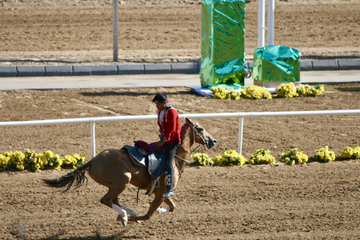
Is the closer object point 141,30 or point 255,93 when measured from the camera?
point 255,93

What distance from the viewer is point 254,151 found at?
28.5 ft

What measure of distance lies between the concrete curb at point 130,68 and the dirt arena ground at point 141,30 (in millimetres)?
1002

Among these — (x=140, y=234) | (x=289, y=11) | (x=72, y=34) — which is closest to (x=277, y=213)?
(x=140, y=234)

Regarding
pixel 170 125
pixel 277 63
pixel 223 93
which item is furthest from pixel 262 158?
pixel 277 63

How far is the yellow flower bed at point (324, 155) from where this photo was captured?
26.3ft

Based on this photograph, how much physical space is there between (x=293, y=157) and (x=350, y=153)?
3.62ft

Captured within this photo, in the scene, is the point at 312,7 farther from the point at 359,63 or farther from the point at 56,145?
the point at 56,145

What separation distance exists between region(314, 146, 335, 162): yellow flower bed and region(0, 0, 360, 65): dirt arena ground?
35.3ft

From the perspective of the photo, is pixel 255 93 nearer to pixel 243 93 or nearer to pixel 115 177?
pixel 243 93

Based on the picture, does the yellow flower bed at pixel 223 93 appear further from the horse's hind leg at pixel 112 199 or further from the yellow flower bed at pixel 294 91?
the horse's hind leg at pixel 112 199

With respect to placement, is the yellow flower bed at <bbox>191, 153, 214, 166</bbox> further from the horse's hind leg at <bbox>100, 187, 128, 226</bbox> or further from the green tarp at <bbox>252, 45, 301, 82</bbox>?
the green tarp at <bbox>252, 45, 301, 82</bbox>

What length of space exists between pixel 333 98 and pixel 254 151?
520 cm

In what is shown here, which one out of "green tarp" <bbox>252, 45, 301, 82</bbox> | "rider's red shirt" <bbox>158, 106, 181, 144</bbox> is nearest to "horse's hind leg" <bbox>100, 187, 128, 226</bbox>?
"rider's red shirt" <bbox>158, 106, 181, 144</bbox>

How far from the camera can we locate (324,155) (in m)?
8.04
